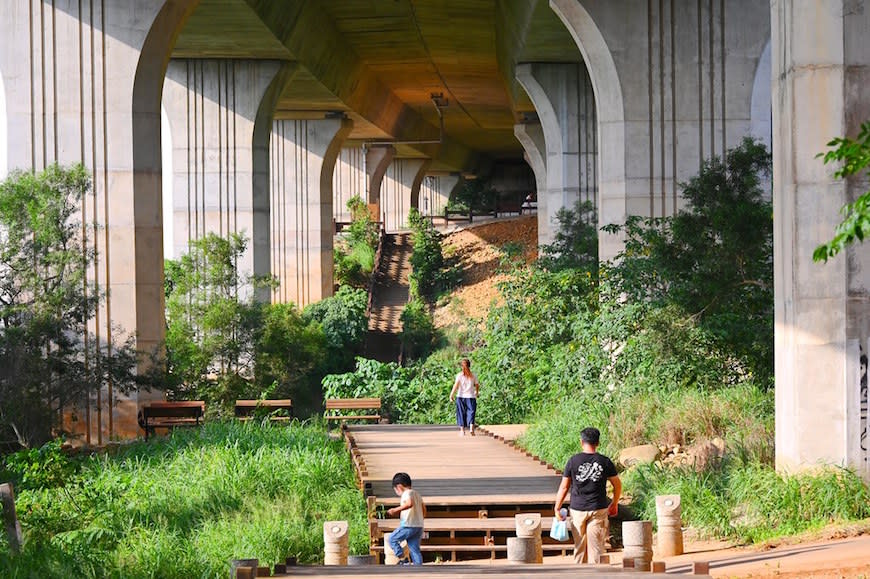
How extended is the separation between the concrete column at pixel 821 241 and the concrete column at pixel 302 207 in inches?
1304

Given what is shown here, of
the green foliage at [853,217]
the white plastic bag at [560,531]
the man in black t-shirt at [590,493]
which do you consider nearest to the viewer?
the green foliage at [853,217]

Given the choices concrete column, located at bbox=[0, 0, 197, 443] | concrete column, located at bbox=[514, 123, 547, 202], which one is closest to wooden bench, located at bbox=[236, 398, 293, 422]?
concrete column, located at bbox=[0, 0, 197, 443]

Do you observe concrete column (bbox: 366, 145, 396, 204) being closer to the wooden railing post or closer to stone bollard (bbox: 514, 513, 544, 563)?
the wooden railing post

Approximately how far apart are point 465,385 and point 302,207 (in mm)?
25719

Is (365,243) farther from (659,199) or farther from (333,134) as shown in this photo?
(659,199)

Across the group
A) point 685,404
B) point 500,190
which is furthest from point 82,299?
point 500,190

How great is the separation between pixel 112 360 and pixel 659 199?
374 inches

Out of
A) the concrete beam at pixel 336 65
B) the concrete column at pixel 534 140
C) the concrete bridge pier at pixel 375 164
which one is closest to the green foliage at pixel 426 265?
the concrete beam at pixel 336 65

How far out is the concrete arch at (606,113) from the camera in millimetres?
23938

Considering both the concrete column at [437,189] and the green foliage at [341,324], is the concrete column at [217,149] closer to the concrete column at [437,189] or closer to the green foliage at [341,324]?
the green foliage at [341,324]

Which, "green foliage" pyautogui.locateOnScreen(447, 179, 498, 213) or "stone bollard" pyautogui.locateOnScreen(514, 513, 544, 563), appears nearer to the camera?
"stone bollard" pyautogui.locateOnScreen(514, 513, 544, 563)

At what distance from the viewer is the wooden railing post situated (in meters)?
11.7

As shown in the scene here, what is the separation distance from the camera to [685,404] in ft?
57.1

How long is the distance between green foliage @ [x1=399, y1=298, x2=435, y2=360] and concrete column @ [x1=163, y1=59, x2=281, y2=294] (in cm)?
944
